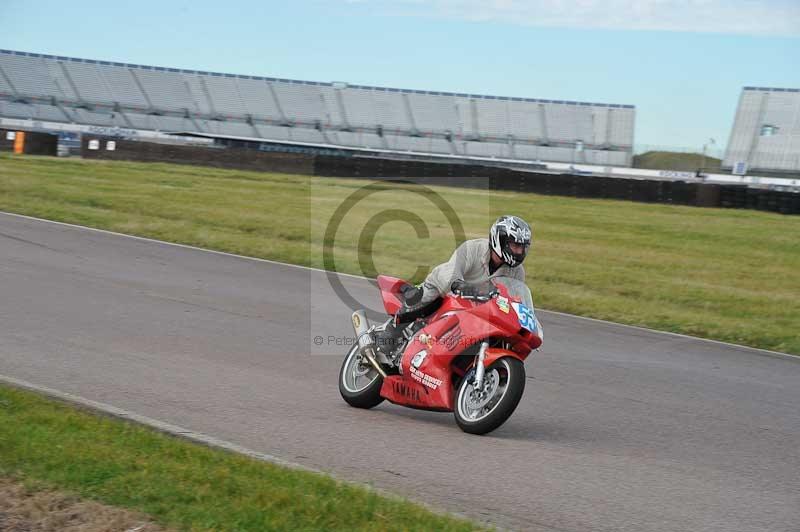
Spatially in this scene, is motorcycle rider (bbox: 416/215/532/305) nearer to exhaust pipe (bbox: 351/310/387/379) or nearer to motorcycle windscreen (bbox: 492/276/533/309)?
motorcycle windscreen (bbox: 492/276/533/309)

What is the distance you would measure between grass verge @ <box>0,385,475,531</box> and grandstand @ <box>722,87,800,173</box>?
5204 cm

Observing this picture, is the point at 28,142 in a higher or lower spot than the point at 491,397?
higher

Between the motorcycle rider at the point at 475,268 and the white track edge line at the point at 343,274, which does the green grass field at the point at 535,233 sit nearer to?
the white track edge line at the point at 343,274

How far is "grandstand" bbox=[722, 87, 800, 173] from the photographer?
53.4 meters

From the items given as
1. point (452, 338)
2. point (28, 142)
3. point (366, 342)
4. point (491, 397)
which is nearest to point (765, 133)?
point (28, 142)

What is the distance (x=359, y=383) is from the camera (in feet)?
25.3

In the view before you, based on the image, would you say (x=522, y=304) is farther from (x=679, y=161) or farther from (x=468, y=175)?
(x=679, y=161)

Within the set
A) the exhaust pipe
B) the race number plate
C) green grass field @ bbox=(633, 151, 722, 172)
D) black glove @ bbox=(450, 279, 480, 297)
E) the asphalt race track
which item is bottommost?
the asphalt race track

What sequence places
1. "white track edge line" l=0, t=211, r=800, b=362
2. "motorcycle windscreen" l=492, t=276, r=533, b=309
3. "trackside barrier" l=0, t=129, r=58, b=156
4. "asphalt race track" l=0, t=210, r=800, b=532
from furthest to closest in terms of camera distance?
"trackside barrier" l=0, t=129, r=58, b=156 → "white track edge line" l=0, t=211, r=800, b=362 → "motorcycle windscreen" l=492, t=276, r=533, b=309 → "asphalt race track" l=0, t=210, r=800, b=532

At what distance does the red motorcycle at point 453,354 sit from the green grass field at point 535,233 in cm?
697

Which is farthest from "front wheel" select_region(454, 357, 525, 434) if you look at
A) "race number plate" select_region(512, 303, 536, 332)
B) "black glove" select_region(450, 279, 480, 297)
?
"black glove" select_region(450, 279, 480, 297)

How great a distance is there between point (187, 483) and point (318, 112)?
62.3 metres

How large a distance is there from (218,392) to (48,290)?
16.8 ft

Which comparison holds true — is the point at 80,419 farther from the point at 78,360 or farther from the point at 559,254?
the point at 559,254
